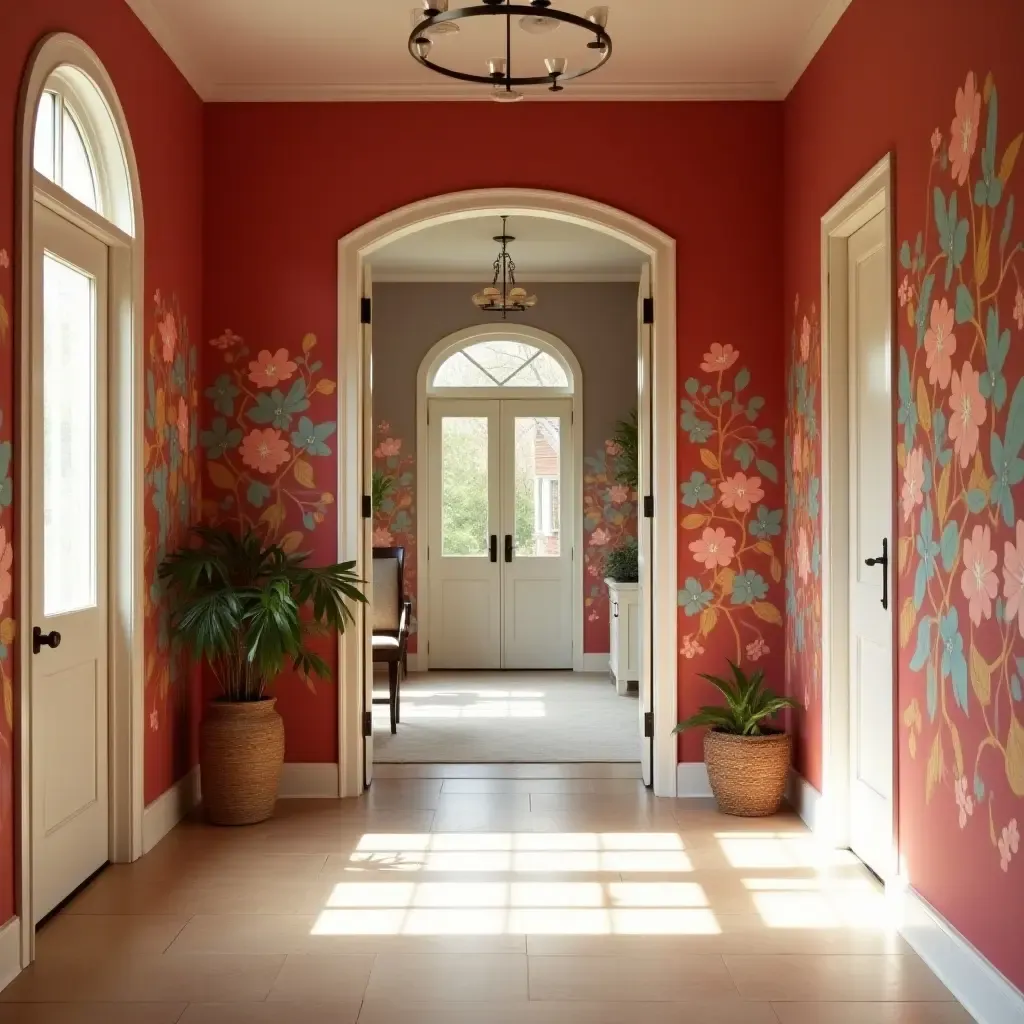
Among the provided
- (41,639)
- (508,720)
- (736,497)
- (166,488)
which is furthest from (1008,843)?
(508,720)

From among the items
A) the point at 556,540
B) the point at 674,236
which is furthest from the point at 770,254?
the point at 556,540

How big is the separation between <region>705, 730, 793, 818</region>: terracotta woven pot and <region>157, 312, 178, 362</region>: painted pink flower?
256cm

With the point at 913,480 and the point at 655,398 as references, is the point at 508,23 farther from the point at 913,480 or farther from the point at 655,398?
the point at 655,398

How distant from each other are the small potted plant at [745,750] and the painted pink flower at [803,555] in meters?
0.43

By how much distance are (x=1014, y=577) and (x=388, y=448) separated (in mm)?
6482

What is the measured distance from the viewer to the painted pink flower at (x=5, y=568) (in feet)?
9.56

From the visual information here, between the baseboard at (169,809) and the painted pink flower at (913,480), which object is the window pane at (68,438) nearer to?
the baseboard at (169,809)

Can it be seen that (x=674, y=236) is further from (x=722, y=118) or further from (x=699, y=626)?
(x=699, y=626)

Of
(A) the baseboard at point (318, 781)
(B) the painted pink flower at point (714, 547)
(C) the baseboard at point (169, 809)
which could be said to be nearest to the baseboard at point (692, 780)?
(B) the painted pink flower at point (714, 547)

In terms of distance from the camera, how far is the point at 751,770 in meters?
4.43

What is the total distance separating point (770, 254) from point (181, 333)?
2.42 meters

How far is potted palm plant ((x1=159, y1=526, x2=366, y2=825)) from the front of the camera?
13.7 ft

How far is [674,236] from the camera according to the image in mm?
4832

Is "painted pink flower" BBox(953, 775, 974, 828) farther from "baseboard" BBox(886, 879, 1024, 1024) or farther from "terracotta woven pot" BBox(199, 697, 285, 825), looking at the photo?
"terracotta woven pot" BBox(199, 697, 285, 825)
